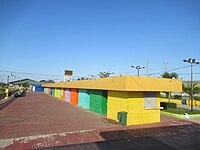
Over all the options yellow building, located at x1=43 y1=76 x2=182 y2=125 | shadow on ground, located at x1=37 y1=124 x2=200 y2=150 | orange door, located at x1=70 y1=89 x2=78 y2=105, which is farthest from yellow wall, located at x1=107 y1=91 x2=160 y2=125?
orange door, located at x1=70 y1=89 x2=78 y2=105

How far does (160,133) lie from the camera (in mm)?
11859

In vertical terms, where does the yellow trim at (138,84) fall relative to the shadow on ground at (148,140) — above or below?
above

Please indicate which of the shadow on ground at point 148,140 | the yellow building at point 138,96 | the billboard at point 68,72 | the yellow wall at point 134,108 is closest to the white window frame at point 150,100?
the yellow building at point 138,96

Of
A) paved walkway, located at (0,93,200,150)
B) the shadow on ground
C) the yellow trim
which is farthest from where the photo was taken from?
the yellow trim

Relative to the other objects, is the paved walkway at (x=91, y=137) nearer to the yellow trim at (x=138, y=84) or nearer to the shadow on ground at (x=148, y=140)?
the shadow on ground at (x=148, y=140)

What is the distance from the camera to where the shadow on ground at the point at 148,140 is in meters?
8.98

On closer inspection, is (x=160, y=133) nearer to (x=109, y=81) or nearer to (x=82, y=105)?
(x=109, y=81)

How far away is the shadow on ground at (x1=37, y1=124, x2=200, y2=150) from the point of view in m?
8.98

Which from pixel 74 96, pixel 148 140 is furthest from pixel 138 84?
pixel 74 96

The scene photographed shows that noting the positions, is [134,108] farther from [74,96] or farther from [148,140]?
[74,96]

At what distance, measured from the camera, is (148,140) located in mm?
10227

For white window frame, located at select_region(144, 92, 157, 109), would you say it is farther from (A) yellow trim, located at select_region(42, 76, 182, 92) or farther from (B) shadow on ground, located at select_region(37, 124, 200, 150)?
(B) shadow on ground, located at select_region(37, 124, 200, 150)

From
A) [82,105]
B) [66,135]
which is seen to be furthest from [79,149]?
[82,105]

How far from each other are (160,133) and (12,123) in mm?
10390
